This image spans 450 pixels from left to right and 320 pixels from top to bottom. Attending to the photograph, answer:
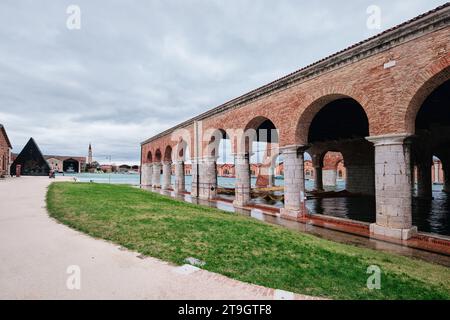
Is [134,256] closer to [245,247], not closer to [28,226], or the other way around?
[245,247]

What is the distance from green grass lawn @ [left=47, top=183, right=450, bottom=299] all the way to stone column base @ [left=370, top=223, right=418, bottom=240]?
2247 millimetres

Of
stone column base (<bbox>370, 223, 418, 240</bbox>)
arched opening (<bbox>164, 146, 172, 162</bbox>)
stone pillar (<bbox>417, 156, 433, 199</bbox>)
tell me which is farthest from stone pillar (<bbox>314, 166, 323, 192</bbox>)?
stone column base (<bbox>370, 223, 418, 240</bbox>)

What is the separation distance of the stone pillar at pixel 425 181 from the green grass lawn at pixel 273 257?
19.5 metres

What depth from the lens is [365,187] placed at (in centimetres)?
2241

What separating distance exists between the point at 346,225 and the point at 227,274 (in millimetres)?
7601

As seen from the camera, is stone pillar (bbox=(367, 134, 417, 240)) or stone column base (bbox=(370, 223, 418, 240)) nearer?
stone column base (bbox=(370, 223, 418, 240))

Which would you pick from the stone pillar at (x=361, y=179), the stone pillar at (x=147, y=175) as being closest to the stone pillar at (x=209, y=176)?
the stone pillar at (x=361, y=179)

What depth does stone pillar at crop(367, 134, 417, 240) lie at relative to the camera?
8117mm

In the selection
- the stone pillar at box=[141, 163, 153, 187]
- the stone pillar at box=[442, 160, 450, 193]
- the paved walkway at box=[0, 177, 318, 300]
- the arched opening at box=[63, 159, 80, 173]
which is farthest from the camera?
the arched opening at box=[63, 159, 80, 173]

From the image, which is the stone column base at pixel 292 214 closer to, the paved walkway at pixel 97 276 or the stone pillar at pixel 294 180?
the stone pillar at pixel 294 180

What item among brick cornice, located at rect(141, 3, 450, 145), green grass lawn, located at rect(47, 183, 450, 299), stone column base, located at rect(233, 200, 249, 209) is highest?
brick cornice, located at rect(141, 3, 450, 145)

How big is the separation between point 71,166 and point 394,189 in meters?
97.7

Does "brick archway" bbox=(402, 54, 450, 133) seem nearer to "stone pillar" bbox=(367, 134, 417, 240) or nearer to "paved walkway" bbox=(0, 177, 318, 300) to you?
"stone pillar" bbox=(367, 134, 417, 240)
